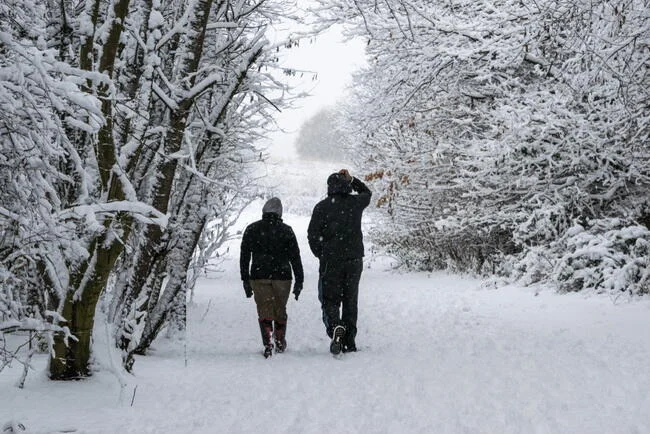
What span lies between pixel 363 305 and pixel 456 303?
1.93 metres

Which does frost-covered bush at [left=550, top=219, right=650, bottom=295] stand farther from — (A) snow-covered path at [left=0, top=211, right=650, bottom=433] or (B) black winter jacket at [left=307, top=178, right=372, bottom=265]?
(B) black winter jacket at [left=307, top=178, right=372, bottom=265]

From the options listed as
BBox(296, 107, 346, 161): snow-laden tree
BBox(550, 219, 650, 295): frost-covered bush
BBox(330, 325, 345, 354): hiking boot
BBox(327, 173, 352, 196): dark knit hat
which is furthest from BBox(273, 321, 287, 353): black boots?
BBox(296, 107, 346, 161): snow-laden tree

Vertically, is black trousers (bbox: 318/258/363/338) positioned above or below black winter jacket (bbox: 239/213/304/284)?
below

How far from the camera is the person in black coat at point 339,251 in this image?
681 centimetres

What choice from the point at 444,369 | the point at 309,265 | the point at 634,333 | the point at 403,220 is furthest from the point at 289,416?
the point at 309,265

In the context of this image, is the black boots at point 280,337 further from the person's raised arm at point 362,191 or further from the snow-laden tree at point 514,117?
the snow-laden tree at point 514,117

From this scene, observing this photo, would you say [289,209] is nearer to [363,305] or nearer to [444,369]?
[363,305]

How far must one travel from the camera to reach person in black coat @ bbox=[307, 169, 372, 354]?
681cm

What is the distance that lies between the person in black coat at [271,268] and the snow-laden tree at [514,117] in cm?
288

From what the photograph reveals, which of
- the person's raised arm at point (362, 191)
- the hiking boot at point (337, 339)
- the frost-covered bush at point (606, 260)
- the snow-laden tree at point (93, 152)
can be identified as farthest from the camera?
the frost-covered bush at point (606, 260)

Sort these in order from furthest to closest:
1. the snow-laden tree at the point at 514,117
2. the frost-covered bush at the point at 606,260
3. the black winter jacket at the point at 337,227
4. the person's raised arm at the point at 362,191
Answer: the frost-covered bush at the point at 606,260 → the snow-laden tree at the point at 514,117 → the person's raised arm at the point at 362,191 → the black winter jacket at the point at 337,227

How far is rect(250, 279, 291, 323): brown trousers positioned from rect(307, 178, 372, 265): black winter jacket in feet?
2.05

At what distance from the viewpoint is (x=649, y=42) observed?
19.8 feet

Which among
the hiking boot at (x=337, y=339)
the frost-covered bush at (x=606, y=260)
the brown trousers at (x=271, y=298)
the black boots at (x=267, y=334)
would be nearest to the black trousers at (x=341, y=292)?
the hiking boot at (x=337, y=339)
